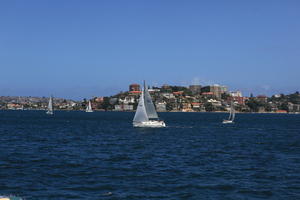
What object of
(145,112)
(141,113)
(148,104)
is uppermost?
(148,104)

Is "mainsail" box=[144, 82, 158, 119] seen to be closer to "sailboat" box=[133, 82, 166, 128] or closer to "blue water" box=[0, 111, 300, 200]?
"sailboat" box=[133, 82, 166, 128]

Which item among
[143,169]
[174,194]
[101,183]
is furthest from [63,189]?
[143,169]

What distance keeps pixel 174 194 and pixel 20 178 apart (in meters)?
10.8

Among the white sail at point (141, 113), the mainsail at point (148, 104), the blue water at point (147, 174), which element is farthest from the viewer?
the mainsail at point (148, 104)

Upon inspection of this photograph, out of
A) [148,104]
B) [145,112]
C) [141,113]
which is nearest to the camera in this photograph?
[148,104]

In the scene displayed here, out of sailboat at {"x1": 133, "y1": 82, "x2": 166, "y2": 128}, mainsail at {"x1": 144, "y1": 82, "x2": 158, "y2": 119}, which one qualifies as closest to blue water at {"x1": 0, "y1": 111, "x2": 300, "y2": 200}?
sailboat at {"x1": 133, "y1": 82, "x2": 166, "y2": 128}

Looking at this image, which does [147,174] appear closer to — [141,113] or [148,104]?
[148,104]

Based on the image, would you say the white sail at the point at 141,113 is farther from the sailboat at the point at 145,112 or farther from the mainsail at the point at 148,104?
the mainsail at the point at 148,104

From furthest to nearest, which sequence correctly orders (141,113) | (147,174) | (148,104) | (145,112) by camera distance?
(141,113) → (145,112) → (148,104) → (147,174)

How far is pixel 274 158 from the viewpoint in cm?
4016

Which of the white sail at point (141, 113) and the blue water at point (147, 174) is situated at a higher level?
the white sail at point (141, 113)

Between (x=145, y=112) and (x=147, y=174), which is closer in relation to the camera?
(x=147, y=174)

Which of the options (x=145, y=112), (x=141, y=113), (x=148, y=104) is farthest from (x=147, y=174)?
(x=141, y=113)

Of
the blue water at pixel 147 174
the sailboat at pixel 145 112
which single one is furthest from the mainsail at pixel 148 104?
the blue water at pixel 147 174
